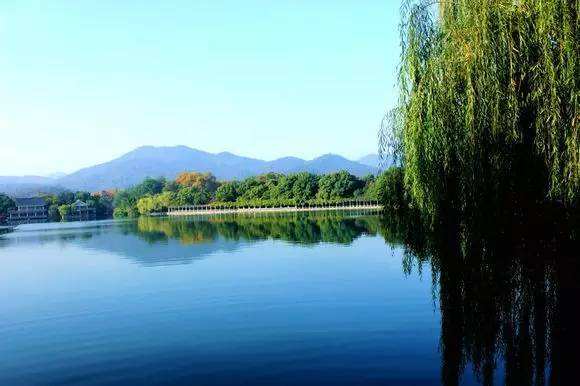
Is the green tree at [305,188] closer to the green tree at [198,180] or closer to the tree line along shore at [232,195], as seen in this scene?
the tree line along shore at [232,195]

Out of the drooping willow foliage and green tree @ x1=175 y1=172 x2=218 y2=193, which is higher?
green tree @ x1=175 y1=172 x2=218 y2=193

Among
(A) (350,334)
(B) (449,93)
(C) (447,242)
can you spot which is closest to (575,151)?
(B) (449,93)

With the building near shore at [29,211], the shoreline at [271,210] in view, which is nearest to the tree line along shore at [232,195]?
the shoreline at [271,210]

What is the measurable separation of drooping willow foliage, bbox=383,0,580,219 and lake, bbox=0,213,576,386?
1.71 m

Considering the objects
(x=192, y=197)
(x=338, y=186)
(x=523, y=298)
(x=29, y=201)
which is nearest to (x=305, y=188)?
(x=338, y=186)

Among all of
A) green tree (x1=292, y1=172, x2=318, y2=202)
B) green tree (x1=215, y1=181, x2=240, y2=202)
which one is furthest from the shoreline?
green tree (x1=215, y1=181, x2=240, y2=202)

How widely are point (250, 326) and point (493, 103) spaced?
10261 millimetres

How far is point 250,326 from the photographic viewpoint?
16.0 meters

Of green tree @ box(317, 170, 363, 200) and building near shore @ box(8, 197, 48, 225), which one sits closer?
green tree @ box(317, 170, 363, 200)

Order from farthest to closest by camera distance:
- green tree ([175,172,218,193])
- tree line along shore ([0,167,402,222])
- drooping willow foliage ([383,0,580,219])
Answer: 1. green tree ([175,172,218,193])
2. tree line along shore ([0,167,402,222])
3. drooping willow foliage ([383,0,580,219])

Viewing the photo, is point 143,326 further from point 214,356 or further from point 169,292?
point 169,292

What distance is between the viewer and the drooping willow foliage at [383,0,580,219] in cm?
750

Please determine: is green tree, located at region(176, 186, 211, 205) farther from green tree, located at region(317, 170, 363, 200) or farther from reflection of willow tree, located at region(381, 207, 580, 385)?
reflection of willow tree, located at region(381, 207, 580, 385)

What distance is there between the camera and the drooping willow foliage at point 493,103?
7504 millimetres
